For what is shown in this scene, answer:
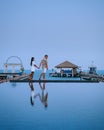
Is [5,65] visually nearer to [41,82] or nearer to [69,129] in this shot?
[41,82]

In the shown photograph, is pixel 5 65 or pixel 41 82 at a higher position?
pixel 5 65

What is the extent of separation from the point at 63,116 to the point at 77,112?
0.43 m

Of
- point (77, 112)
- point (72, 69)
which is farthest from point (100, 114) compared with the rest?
point (72, 69)

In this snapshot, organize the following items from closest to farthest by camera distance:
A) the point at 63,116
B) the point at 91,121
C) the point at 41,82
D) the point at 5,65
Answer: the point at 91,121
the point at 63,116
the point at 41,82
the point at 5,65

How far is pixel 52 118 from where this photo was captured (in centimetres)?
378

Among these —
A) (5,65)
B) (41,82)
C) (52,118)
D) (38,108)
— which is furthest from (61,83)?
(5,65)

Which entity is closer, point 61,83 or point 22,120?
point 22,120

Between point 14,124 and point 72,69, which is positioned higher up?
point 72,69

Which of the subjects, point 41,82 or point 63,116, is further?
point 41,82

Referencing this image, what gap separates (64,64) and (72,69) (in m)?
1.26

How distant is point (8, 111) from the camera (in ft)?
14.2

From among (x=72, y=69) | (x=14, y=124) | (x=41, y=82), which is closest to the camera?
(x=14, y=124)

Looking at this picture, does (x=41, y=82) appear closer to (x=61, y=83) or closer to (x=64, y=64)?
(x=61, y=83)

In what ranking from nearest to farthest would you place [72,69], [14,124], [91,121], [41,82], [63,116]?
1. [14,124]
2. [91,121]
3. [63,116]
4. [41,82]
5. [72,69]
